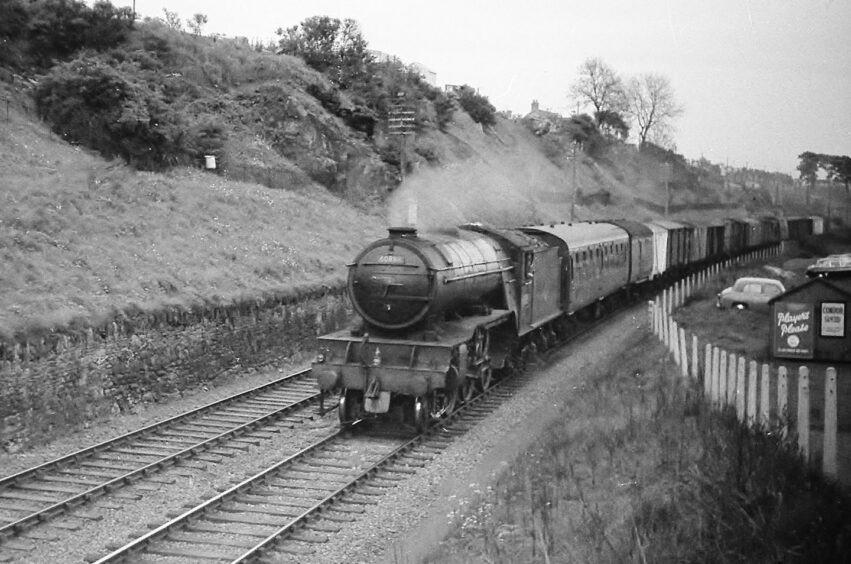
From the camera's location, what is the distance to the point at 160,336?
15.7 metres

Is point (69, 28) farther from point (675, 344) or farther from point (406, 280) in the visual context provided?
point (675, 344)

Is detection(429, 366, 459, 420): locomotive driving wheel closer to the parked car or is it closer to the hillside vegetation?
the hillside vegetation

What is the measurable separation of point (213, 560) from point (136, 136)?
22433mm

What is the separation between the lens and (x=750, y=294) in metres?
22.4

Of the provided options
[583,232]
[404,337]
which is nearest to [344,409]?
[404,337]

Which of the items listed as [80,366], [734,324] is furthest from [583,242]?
[80,366]

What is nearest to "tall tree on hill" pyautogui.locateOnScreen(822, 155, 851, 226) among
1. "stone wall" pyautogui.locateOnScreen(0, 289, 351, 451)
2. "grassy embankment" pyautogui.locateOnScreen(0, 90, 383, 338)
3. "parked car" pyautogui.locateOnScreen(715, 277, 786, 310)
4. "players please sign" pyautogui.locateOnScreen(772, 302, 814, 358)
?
"players please sign" pyautogui.locateOnScreen(772, 302, 814, 358)

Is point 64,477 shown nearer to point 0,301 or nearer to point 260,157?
point 0,301

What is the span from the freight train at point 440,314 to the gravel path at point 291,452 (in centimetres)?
97

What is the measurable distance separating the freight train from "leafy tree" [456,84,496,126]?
42.9 metres

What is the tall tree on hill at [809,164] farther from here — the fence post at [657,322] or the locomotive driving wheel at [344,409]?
the fence post at [657,322]

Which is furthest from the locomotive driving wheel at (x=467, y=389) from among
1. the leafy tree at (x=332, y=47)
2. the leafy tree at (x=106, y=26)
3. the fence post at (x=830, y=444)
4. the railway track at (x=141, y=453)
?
the leafy tree at (x=332, y=47)

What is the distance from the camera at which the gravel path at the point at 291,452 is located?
8844 millimetres

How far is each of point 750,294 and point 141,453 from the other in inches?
656
